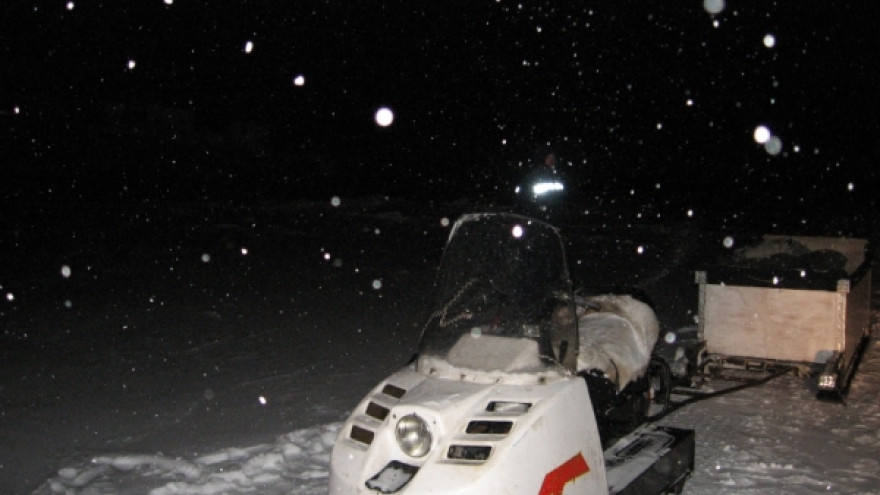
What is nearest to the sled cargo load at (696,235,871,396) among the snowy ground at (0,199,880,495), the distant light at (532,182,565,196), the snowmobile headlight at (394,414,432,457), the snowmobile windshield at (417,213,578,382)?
the snowy ground at (0,199,880,495)

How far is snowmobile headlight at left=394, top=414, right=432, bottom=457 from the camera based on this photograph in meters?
2.92

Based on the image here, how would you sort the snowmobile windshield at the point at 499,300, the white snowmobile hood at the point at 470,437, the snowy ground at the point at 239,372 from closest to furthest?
the white snowmobile hood at the point at 470,437
the snowmobile windshield at the point at 499,300
the snowy ground at the point at 239,372

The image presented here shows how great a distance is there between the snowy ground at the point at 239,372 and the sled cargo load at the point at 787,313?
13.0 inches

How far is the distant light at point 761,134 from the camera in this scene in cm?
3522

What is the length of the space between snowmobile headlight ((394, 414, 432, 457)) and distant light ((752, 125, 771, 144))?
35914 millimetres

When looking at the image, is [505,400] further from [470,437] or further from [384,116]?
[384,116]

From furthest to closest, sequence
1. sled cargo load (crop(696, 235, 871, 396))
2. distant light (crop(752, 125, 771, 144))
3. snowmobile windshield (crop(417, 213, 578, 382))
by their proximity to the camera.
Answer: distant light (crop(752, 125, 771, 144))
sled cargo load (crop(696, 235, 871, 396))
snowmobile windshield (crop(417, 213, 578, 382))

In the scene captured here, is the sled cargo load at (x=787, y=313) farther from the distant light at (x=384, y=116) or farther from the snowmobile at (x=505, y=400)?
the distant light at (x=384, y=116)

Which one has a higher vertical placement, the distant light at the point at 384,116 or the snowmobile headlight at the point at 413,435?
the distant light at the point at 384,116

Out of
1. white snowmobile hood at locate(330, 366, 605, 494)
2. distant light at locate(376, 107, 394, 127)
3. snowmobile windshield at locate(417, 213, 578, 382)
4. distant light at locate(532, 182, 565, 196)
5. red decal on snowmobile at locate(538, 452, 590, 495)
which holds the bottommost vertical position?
red decal on snowmobile at locate(538, 452, 590, 495)

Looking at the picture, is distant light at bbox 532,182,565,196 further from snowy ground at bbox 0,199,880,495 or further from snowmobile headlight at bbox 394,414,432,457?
snowmobile headlight at bbox 394,414,432,457

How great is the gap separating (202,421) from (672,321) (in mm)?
5878

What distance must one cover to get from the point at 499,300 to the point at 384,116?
26782mm

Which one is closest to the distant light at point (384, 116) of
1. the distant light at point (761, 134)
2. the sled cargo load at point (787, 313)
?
the distant light at point (761, 134)
